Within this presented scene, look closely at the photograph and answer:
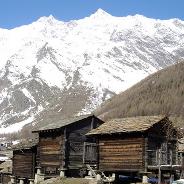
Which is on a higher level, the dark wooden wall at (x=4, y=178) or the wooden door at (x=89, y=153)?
the wooden door at (x=89, y=153)

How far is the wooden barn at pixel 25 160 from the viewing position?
6222 centimetres

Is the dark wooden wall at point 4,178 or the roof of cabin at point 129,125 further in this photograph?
the dark wooden wall at point 4,178

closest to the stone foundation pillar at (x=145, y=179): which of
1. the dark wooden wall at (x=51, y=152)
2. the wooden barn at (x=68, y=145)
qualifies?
the wooden barn at (x=68, y=145)

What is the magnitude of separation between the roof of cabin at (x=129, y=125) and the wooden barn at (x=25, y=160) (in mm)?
14806

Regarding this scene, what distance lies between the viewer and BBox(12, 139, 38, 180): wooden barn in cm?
6222

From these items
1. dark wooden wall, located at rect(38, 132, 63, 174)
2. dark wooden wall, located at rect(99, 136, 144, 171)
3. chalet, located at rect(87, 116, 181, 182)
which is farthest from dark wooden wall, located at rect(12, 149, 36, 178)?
dark wooden wall, located at rect(99, 136, 144, 171)

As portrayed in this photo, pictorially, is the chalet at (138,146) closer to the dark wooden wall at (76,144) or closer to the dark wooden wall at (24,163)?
the dark wooden wall at (76,144)

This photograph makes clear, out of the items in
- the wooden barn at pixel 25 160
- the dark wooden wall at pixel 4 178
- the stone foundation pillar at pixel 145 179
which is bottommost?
the dark wooden wall at pixel 4 178

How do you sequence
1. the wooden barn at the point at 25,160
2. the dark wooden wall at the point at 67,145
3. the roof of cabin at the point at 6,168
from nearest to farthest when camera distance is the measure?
the dark wooden wall at the point at 67,145 → the wooden barn at the point at 25,160 → the roof of cabin at the point at 6,168

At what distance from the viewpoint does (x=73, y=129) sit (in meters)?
56.2

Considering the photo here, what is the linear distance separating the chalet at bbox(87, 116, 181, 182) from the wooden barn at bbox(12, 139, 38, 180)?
14.7m

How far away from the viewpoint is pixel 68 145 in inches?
2199

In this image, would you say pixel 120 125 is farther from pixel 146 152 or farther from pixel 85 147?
pixel 85 147

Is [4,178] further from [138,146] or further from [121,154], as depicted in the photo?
[138,146]
